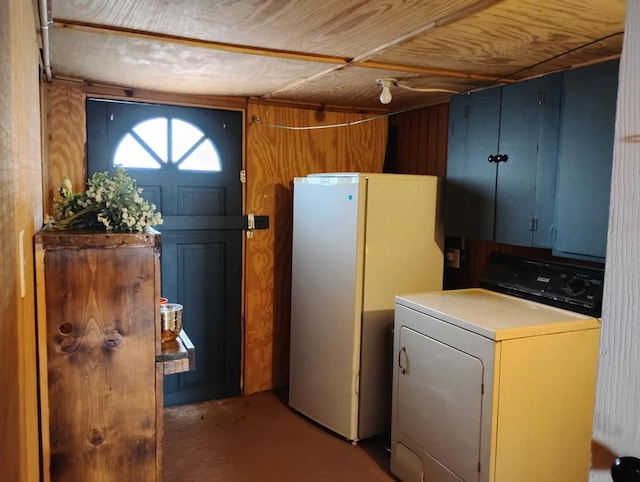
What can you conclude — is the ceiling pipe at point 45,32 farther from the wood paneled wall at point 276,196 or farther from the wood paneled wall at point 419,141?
the wood paneled wall at point 419,141

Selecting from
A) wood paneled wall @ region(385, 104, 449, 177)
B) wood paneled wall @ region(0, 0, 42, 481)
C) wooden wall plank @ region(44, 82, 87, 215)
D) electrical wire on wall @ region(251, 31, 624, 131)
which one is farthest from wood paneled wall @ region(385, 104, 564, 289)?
wood paneled wall @ region(0, 0, 42, 481)

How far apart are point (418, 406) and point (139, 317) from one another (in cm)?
145

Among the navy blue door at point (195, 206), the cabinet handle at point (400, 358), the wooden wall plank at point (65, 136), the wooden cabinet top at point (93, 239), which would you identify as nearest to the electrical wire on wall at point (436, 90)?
the navy blue door at point (195, 206)

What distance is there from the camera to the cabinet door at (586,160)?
6.54ft

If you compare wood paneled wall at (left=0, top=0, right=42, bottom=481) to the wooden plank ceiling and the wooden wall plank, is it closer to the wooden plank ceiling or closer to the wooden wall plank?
the wooden plank ceiling

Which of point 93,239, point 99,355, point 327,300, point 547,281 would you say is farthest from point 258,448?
point 93,239

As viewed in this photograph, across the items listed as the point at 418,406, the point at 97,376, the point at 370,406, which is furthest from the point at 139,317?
the point at 370,406

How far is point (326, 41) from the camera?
80.6 inches

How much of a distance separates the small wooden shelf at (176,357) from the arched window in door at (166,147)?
1747 mm

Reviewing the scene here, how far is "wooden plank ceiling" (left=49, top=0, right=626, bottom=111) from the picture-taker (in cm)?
168

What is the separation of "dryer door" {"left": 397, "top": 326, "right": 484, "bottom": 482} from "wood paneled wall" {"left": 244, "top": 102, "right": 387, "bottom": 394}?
1328 mm

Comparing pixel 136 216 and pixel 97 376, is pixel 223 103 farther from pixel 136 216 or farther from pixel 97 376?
pixel 97 376

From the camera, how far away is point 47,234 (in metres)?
1.40

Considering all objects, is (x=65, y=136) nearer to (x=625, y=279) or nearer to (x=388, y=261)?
(x=388, y=261)
